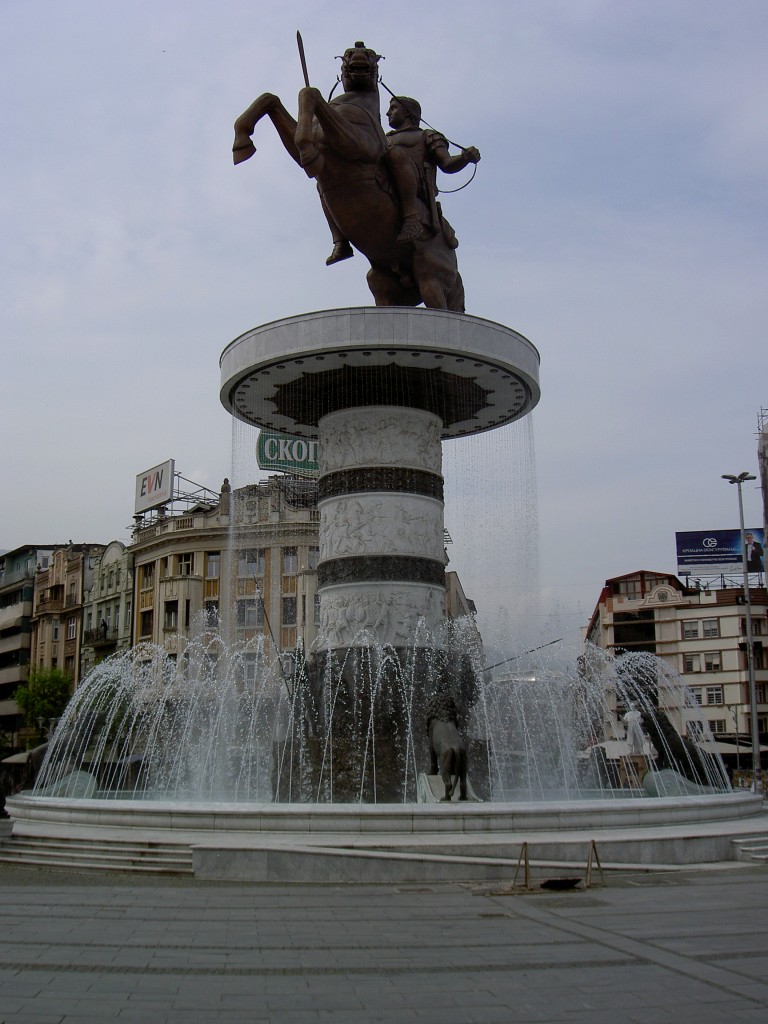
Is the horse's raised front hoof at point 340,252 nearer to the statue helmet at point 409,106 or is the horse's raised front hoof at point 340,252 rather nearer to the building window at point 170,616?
the statue helmet at point 409,106

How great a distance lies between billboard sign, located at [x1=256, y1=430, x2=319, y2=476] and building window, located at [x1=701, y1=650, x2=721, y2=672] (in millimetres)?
25702

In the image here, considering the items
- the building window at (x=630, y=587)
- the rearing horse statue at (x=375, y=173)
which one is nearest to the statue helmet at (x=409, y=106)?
the rearing horse statue at (x=375, y=173)

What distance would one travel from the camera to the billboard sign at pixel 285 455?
52156mm

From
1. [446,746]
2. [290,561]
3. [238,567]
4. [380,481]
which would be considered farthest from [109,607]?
[446,746]

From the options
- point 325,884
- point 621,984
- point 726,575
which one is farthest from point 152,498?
point 621,984

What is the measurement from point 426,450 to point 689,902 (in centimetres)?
1052

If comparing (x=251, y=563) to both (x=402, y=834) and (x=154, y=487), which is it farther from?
(x=402, y=834)

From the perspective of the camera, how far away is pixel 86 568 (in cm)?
6725

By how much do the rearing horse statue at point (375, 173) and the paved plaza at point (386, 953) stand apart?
1145 cm

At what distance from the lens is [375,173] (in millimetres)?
18641

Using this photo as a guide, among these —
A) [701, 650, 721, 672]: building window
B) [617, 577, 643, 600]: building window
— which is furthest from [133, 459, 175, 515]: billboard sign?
[701, 650, 721, 672]: building window

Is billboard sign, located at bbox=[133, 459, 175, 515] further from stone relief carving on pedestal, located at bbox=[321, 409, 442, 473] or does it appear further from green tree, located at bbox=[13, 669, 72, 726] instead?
stone relief carving on pedestal, located at bbox=[321, 409, 442, 473]

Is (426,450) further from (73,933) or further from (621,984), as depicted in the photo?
(621,984)

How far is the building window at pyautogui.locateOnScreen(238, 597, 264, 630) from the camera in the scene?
50.8 meters
